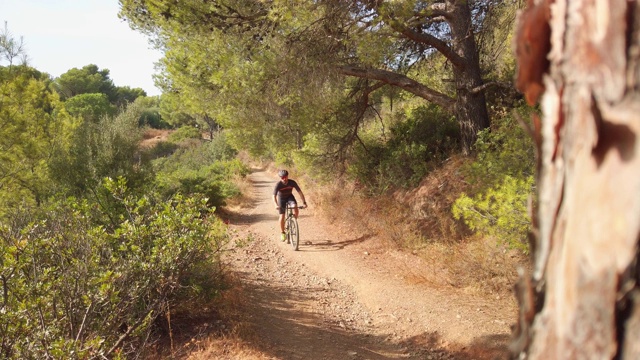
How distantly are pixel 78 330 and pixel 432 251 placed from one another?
549 cm

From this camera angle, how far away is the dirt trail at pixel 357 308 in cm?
480

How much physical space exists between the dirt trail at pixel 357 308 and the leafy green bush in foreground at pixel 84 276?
39.3 inches

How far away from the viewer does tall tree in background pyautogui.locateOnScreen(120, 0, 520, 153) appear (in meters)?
6.97

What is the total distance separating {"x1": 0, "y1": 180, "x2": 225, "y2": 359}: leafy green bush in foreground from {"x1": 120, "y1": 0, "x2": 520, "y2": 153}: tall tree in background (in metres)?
3.72

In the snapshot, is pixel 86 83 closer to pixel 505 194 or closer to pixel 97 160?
pixel 97 160

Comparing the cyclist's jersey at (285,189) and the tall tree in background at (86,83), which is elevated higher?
the tall tree in background at (86,83)

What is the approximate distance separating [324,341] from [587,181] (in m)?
4.71

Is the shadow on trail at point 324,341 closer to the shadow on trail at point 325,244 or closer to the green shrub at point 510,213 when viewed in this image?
the green shrub at point 510,213

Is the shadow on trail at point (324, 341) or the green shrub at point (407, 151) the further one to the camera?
the green shrub at point (407, 151)

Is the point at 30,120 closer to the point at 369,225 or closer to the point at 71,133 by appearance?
the point at 71,133

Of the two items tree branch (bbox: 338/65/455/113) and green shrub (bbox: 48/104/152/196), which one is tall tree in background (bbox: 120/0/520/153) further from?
green shrub (bbox: 48/104/152/196)

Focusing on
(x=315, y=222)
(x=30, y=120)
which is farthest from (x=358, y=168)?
(x=30, y=120)

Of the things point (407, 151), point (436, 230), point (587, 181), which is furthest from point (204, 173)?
point (587, 181)

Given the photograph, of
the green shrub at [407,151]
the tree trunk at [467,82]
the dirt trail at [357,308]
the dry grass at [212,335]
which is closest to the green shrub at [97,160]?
the dirt trail at [357,308]
